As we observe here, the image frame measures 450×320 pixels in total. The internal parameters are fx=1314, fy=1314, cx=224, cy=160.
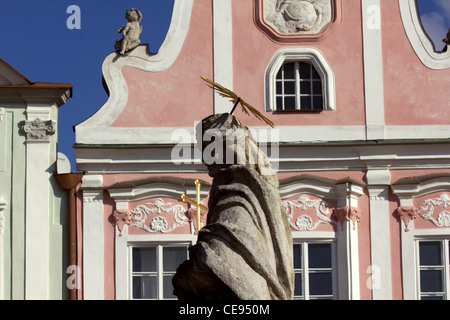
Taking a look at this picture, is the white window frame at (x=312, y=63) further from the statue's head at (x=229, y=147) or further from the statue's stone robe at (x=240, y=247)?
the statue's stone robe at (x=240, y=247)

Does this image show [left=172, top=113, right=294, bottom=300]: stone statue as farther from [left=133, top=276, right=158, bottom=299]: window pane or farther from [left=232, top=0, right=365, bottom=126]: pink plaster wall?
[left=232, top=0, right=365, bottom=126]: pink plaster wall

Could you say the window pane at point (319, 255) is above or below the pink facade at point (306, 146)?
below

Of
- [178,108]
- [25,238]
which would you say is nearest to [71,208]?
[25,238]

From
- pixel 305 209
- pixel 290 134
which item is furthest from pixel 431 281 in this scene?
pixel 290 134

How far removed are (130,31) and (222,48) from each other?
1.34m

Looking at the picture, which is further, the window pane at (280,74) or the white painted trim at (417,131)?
the window pane at (280,74)

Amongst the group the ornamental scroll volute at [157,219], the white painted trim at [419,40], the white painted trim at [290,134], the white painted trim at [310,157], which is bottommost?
the ornamental scroll volute at [157,219]

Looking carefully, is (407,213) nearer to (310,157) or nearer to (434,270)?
(434,270)

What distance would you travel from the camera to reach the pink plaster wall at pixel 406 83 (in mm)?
18859

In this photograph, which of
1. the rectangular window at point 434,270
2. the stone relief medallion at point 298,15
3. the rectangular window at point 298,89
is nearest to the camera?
the rectangular window at point 434,270

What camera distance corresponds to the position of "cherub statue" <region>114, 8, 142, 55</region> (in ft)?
61.7

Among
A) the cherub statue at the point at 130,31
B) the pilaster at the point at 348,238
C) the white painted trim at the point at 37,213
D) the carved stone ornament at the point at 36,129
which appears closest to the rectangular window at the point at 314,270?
the pilaster at the point at 348,238

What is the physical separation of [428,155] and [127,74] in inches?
175

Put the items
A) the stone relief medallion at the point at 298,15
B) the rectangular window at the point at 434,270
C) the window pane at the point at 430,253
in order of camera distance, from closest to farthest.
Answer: the rectangular window at the point at 434,270 → the window pane at the point at 430,253 → the stone relief medallion at the point at 298,15
